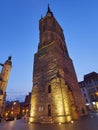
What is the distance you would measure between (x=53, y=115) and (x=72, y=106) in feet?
9.50

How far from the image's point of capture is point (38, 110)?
15547 millimetres

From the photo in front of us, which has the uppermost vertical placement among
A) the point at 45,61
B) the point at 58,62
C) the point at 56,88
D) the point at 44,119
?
the point at 45,61

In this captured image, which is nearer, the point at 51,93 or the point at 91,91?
the point at 51,93

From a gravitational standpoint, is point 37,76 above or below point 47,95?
above

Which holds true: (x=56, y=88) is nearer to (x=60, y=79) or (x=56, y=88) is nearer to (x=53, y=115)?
(x=60, y=79)

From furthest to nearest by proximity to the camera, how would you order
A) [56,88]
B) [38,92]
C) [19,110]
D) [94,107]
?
[19,110], [94,107], [38,92], [56,88]

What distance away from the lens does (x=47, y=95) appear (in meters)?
15.5

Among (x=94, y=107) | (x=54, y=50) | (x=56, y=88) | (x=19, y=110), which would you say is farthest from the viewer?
(x=19, y=110)

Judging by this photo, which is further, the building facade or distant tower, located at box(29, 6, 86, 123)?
the building facade

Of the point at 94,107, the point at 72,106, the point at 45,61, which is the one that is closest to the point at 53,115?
the point at 72,106

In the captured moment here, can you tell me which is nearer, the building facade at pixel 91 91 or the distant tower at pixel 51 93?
the distant tower at pixel 51 93

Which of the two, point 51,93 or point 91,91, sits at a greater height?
point 91,91

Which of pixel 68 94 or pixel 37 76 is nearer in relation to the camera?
pixel 68 94

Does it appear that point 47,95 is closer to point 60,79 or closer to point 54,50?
point 60,79
